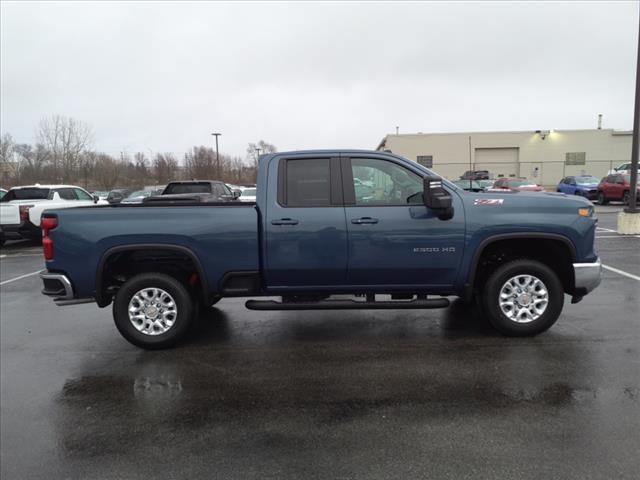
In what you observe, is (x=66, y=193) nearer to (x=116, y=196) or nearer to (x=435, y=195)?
(x=116, y=196)

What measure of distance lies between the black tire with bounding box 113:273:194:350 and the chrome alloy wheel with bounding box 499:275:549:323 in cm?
335

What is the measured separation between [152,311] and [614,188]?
2318cm

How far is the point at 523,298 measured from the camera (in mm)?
4695

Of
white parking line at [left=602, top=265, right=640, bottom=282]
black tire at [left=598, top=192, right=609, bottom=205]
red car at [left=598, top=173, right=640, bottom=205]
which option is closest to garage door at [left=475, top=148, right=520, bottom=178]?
black tire at [left=598, top=192, right=609, bottom=205]

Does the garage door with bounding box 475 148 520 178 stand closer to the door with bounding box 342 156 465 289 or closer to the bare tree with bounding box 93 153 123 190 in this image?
the door with bounding box 342 156 465 289

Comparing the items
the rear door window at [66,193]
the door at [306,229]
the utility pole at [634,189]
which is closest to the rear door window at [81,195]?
the rear door window at [66,193]

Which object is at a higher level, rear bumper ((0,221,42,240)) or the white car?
the white car

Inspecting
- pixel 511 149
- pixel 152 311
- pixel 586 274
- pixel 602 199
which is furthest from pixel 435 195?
pixel 511 149

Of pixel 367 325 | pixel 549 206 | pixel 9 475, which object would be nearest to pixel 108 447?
pixel 9 475

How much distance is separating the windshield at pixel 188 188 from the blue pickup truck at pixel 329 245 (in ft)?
29.7

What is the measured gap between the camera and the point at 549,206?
181 inches

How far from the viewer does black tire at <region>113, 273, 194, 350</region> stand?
4.68 m

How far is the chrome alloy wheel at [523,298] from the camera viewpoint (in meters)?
4.67

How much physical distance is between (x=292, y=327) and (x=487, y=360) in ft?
7.50
